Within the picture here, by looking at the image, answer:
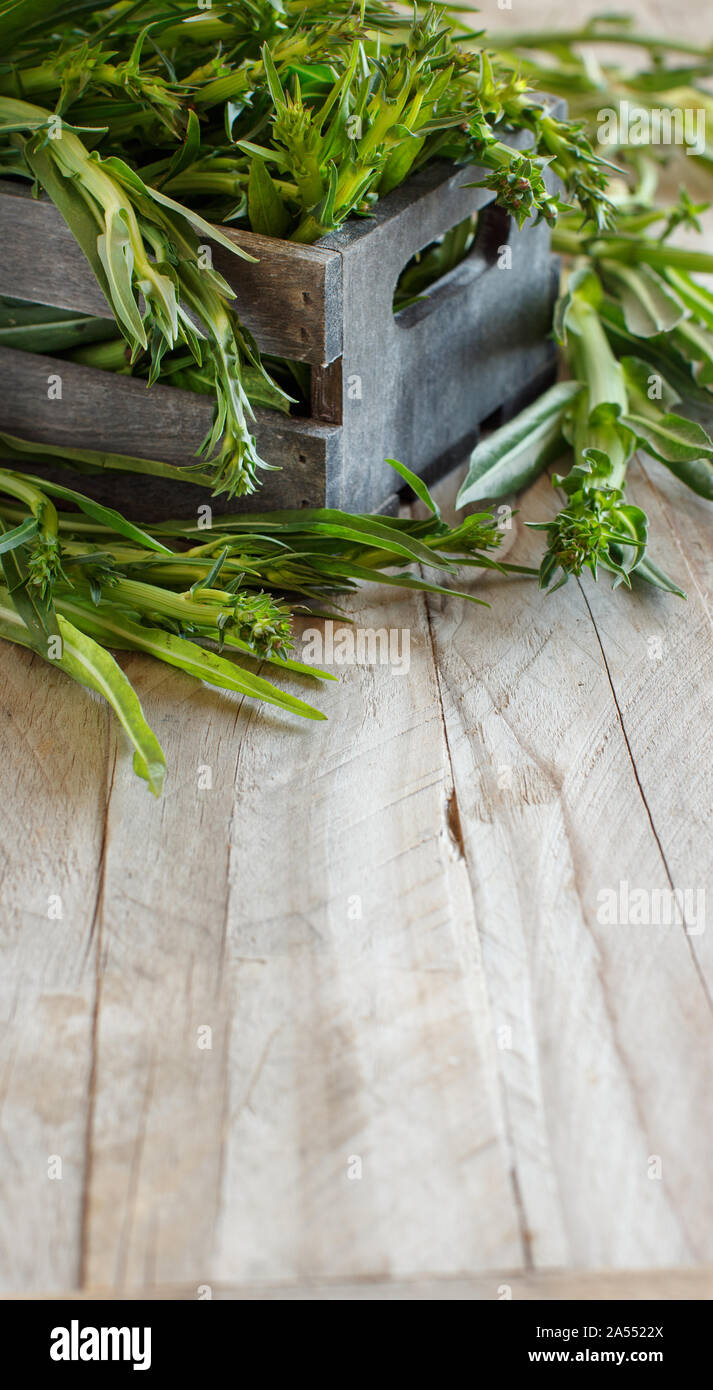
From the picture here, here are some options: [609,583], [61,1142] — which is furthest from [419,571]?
[61,1142]

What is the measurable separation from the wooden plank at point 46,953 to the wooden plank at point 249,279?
0.31 m

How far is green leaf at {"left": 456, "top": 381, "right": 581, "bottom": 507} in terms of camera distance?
1.16 metres

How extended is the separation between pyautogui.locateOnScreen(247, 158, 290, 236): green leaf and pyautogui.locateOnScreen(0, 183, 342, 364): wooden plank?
0.02 m

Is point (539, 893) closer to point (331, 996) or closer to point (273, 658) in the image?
point (331, 996)

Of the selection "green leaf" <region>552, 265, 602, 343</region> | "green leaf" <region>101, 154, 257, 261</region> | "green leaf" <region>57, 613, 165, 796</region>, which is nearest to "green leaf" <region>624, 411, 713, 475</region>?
"green leaf" <region>552, 265, 602, 343</region>

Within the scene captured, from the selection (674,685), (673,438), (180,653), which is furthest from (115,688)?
(673,438)

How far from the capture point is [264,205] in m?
0.99

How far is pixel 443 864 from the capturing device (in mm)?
837

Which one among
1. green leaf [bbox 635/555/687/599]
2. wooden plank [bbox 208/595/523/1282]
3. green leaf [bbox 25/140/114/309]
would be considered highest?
green leaf [bbox 25/140/114/309]

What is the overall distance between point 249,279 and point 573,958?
59 centimetres

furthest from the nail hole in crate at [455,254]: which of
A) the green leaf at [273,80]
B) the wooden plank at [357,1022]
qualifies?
the wooden plank at [357,1022]

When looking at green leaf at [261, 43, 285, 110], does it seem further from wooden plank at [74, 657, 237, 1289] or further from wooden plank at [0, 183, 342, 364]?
wooden plank at [74, 657, 237, 1289]

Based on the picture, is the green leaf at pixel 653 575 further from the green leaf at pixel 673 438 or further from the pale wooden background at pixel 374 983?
the green leaf at pixel 673 438

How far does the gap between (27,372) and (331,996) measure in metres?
0.67
